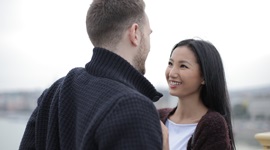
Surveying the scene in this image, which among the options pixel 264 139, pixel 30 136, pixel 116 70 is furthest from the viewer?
pixel 264 139

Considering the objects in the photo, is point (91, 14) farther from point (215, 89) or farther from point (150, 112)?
point (215, 89)

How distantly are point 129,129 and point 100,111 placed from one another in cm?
9

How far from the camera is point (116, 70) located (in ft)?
3.54

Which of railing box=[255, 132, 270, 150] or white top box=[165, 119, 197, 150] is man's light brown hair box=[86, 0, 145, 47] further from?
railing box=[255, 132, 270, 150]

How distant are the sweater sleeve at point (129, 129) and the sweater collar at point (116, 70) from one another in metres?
0.11

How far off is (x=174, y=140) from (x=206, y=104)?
0.23 m

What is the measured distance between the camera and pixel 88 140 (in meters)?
0.97

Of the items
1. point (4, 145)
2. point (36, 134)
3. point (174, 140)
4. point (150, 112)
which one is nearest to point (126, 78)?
point (150, 112)

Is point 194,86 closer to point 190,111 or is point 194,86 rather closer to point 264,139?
point 190,111

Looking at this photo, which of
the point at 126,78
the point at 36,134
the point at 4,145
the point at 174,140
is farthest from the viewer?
the point at 4,145

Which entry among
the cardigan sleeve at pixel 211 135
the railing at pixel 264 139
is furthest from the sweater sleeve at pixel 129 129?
the railing at pixel 264 139

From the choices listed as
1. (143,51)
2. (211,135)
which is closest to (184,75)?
(211,135)

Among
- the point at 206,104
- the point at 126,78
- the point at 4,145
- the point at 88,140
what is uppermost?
the point at 126,78

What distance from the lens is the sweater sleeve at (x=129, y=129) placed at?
3.08 ft
